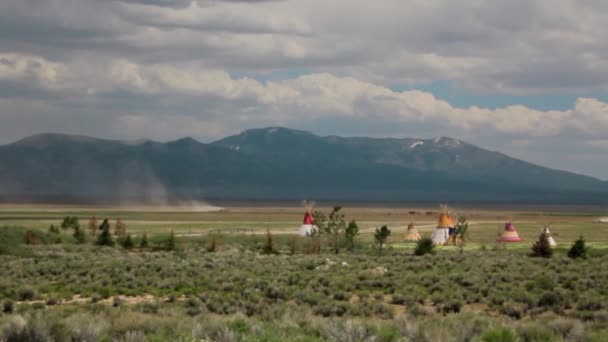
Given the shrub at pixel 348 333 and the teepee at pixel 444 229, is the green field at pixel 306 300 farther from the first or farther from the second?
the teepee at pixel 444 229

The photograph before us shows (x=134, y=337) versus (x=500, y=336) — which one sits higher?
(x=134, y=337)

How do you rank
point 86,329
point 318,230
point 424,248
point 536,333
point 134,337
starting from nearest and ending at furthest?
point 134,337, point 86,329, point 536,333, point 424,248, point 318,230

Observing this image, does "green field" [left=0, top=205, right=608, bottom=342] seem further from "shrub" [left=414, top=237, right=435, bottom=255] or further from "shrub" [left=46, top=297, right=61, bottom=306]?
"shrub" [left=414, top=237, right=435, bottom=255]

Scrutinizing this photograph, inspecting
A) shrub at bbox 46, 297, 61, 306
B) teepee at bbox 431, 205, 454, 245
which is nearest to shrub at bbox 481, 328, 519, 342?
shrub at bbox 46, 297, 61, 306

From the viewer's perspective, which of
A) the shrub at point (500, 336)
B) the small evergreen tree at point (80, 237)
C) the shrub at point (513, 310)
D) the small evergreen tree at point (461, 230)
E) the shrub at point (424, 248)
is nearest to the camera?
the shrub at point (500, 336)

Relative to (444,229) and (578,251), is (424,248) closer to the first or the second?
(578,251)

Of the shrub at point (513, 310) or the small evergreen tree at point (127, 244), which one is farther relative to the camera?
the small evergreen tree at point (127, 244)

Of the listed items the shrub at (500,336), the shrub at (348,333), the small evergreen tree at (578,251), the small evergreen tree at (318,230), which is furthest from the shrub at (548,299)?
the small evergreen tree at (318,230)

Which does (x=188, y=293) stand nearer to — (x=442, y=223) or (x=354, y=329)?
(x=354, y=329)

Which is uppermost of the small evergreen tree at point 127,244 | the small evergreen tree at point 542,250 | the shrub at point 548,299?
the small evergreen tree at point 542,250

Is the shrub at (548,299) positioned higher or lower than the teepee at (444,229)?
lower

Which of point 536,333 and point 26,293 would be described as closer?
point 536,333

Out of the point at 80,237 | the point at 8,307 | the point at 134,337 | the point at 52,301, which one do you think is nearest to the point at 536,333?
the point at 134,337

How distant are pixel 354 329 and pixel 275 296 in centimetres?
1321
